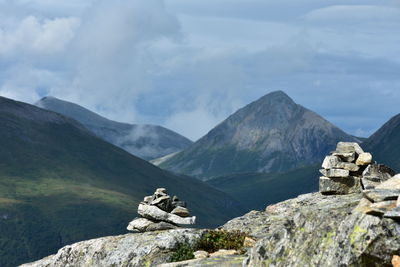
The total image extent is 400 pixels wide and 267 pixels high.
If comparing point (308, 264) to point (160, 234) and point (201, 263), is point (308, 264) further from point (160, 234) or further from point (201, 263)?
point (160, 234)

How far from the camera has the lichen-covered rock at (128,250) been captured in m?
31.9

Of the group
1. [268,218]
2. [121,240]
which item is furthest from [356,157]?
[121,240]

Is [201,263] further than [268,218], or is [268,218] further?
[268,218]

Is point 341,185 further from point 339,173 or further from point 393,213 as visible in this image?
point 393,213

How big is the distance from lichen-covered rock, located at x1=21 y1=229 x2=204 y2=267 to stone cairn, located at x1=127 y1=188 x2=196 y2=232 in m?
1.29

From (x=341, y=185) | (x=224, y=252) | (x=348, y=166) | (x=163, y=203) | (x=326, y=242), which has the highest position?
(x=348, y=166)

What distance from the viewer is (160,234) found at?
3331cm

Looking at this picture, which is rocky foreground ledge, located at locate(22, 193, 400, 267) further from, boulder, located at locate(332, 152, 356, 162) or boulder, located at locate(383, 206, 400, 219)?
boulder, located at locate(332, 152, 356, 162)

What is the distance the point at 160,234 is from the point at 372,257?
15077 mm

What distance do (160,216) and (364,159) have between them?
11826 mm

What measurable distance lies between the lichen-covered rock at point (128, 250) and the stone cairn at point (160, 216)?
1.29 metres

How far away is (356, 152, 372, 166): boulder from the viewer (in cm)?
3881

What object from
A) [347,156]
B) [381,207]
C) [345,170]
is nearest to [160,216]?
[345,170]

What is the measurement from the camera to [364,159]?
39.1m
